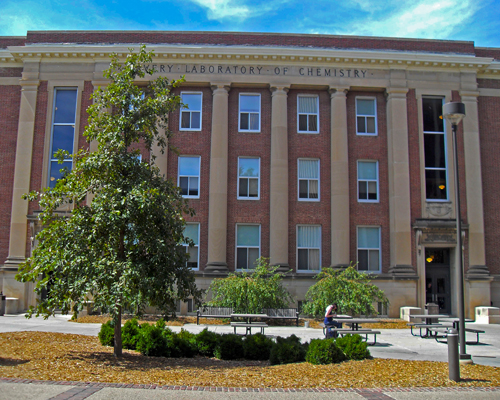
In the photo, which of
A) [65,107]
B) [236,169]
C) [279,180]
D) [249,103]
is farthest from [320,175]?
[65,107]

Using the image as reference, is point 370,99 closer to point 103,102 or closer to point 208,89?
point 208,89

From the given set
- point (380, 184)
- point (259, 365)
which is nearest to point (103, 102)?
point (259, 365)

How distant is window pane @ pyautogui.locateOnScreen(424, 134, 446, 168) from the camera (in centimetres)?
2672

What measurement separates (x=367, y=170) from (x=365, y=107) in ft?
12.2

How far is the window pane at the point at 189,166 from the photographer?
86.7 feet

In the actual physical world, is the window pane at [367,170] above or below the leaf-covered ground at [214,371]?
above

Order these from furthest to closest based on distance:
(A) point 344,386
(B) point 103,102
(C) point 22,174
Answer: (C) point 22,174
(B) point 103,102
(A) point 344,386

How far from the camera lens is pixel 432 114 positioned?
27188 millimetres

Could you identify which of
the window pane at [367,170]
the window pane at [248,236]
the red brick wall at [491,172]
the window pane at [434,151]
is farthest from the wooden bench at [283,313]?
the red brick wall at [491,172]

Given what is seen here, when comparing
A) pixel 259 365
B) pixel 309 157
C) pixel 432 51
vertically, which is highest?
pixel 432 51

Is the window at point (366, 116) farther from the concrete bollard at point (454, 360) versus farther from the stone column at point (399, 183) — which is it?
the concrete bollard at point (454, 360)

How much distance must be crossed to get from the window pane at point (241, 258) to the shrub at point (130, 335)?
1225 centimetres

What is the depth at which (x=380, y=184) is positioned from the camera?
2648cm

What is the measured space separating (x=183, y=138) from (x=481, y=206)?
16.7 meters
